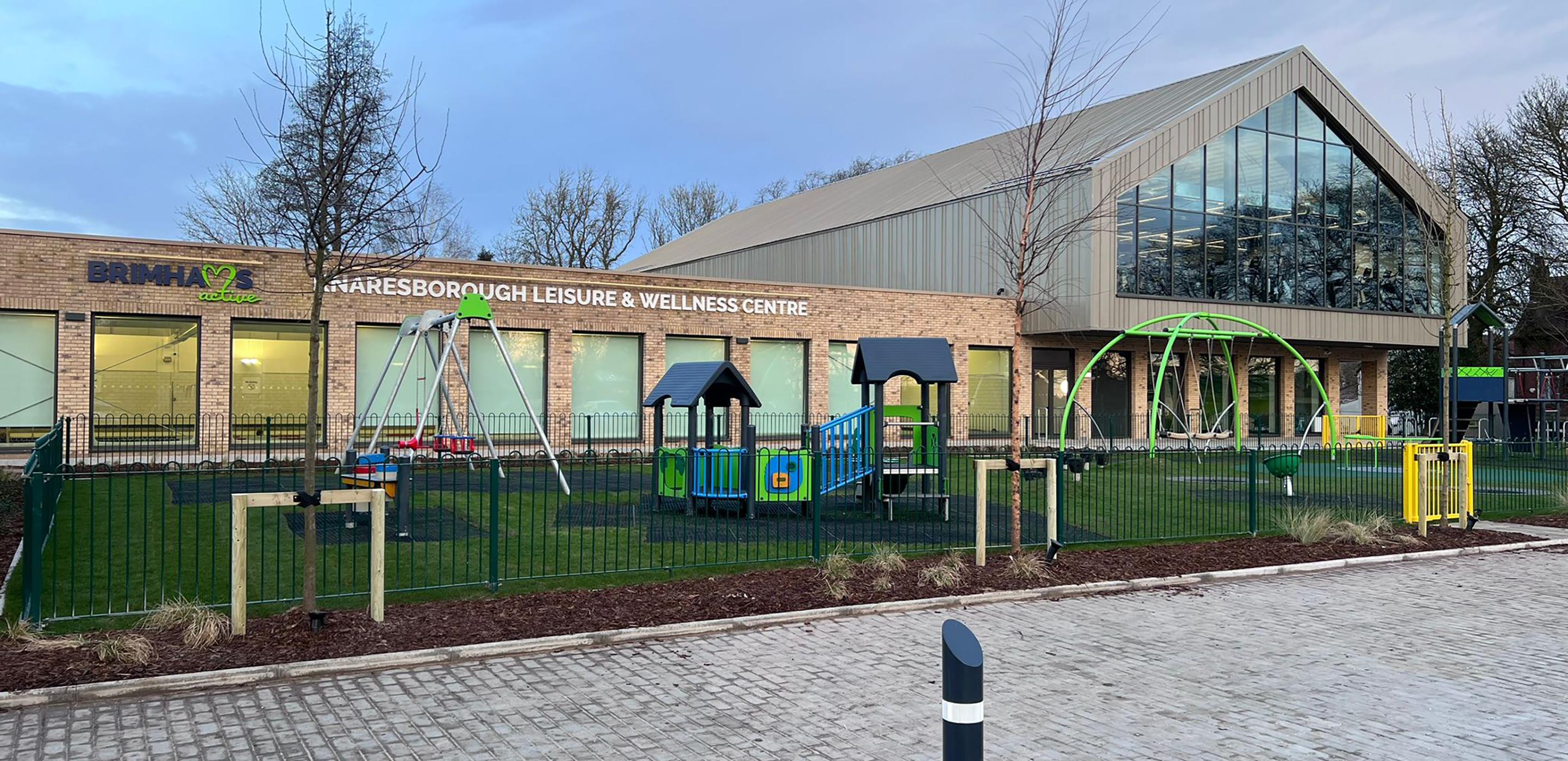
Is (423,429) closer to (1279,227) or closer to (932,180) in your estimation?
(932,180)

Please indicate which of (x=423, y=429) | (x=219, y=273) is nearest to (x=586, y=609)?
(x=423, y=429)

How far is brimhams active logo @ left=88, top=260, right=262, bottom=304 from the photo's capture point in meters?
21.3

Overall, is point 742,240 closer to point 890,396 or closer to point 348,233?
point 890,396

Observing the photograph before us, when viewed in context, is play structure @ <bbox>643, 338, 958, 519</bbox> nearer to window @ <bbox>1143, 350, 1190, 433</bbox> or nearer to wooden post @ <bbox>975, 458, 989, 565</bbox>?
wooden post @ <bbox>975, 458, 989, 565</bbox>

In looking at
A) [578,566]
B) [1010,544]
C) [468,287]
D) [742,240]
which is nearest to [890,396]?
[468,287]

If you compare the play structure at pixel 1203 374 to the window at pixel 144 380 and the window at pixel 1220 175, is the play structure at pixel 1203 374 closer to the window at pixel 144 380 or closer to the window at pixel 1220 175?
the window at pixel 1220 175

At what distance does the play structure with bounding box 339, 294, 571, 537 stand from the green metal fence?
1.28 feet

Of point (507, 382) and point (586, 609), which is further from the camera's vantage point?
point (507, 382)

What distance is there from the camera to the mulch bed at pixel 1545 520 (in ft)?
49.5

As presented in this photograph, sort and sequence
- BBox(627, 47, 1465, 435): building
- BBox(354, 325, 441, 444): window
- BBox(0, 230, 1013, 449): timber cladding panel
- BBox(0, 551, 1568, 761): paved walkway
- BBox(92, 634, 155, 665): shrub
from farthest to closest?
BBox(627, 47, 1465, 435): building → BBox(354, 325, 441, 444): window → BBox(0, 230, 1013, 449): timber cladding panel → BBox(92, 634, 155, 665): shrub → BBox(0, 551, 1568, 761): paved walkway

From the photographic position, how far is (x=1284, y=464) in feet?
56.5

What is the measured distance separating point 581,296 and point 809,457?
1399cm

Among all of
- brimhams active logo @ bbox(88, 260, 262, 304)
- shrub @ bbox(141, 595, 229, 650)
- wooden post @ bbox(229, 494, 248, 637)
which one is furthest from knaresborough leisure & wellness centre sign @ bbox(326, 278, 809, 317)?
wooden post @ bbox(229, 494, 248, 637)

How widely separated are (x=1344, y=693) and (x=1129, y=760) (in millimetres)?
2074
